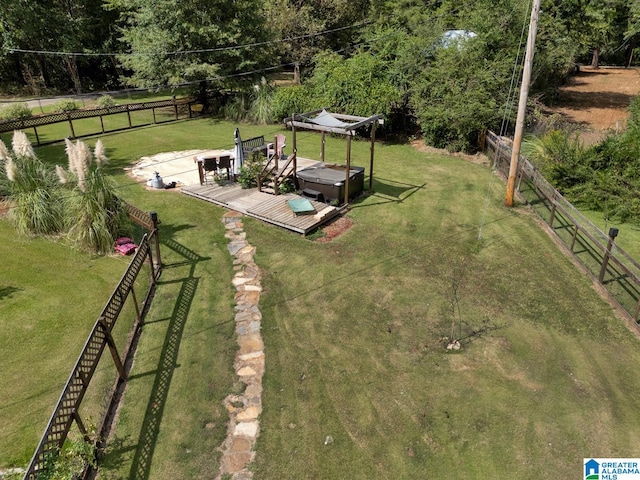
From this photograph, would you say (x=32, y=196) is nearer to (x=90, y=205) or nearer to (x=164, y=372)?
(x=90, y=205)

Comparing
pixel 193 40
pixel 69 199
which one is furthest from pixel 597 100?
pixel 69 199

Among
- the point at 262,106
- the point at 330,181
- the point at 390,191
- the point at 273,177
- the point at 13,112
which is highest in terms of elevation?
the point at 262,106

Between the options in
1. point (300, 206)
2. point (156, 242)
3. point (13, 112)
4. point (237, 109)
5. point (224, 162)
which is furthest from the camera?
point (237, 109)

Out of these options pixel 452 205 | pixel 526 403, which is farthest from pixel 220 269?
pixel 452 205

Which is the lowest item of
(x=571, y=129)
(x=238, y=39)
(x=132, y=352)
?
(x=132, y=352)

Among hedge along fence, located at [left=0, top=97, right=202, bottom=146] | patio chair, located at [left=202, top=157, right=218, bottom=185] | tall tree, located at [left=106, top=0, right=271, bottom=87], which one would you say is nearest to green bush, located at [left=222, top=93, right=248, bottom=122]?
tall tree, located at [left=106, top=0, right=271, bottom=87]

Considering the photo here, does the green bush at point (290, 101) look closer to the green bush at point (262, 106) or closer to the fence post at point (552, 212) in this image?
the green bush at point (262, 106)

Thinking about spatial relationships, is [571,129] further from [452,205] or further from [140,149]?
[140,149]
